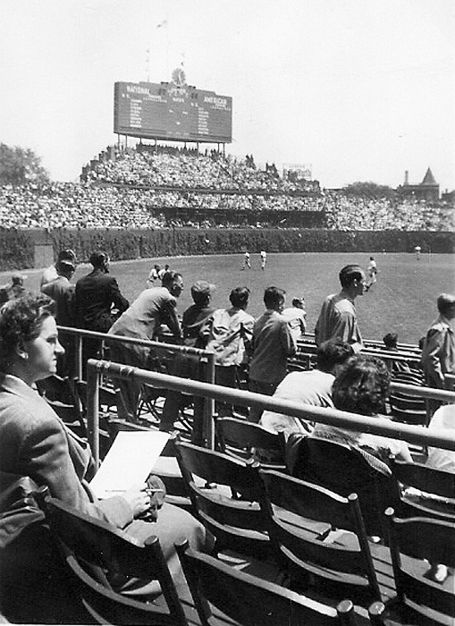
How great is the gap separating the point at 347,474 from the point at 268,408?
0.40 m

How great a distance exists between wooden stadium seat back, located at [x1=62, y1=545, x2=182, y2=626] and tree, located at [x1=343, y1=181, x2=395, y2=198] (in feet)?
240

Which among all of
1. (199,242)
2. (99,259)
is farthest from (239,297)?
(199,242)

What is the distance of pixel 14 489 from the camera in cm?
222

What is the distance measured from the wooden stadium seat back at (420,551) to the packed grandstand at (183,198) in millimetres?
35473

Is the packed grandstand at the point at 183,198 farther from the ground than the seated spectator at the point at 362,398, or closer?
farther from the ground

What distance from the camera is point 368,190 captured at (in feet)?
251

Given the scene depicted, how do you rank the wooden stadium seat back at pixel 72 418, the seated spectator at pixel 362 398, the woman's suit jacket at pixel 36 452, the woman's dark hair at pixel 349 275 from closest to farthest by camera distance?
the woman's suit jacket at pixel 36 452
the seated spectator at pixel 362 398
the wooden stadium seat back at pixel 72 418
the woman's dark hair at pixel 349 275

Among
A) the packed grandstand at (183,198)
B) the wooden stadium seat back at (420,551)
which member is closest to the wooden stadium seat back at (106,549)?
the wooden stadium seat back at (420,551)

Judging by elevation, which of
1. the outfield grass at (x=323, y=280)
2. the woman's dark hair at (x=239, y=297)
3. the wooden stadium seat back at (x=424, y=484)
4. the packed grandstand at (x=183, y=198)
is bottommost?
the outfield grass at (x=323, y=280)

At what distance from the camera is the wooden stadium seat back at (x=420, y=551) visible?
184 centimetres

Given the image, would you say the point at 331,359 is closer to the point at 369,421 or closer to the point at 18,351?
the point at 369,421

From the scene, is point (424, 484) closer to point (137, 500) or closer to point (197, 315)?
point (137, 500)

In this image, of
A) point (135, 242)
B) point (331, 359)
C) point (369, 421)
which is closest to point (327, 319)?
point (331, 359)

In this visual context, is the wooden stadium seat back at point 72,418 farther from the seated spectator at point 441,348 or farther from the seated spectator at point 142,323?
the seated spectator at point 441,348
